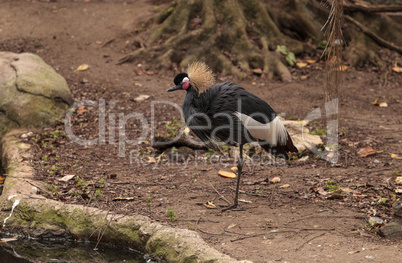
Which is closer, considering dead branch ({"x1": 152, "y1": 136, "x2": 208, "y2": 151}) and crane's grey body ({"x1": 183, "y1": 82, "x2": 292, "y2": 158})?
crane's grey body ({"x1": 183, "y1": 82, "x2": 292, "y2": 158})

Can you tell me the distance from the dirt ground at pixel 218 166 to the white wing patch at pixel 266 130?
20.7 inches

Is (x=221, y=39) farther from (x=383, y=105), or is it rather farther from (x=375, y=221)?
(x=375, y=221)

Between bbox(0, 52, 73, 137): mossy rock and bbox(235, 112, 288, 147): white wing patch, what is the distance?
130 inches

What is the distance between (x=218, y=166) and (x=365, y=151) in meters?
1.81

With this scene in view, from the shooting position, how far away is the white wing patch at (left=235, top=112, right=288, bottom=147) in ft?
15.5

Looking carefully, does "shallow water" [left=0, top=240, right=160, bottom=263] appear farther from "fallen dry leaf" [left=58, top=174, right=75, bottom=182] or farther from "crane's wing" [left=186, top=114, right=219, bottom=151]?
"crane's wing" [left=186, top=114, right=219, bottom=151]

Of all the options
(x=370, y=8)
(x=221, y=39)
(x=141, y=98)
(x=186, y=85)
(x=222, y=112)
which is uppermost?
(x=370, y=8)

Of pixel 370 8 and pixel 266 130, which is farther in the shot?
pixel 370 8

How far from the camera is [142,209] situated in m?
4.59

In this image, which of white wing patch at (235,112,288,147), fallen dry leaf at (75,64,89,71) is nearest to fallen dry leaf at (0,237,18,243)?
white wing patch at (235,112,288,147)

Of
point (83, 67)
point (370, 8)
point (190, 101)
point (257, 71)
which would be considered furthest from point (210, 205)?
point (370, 8)

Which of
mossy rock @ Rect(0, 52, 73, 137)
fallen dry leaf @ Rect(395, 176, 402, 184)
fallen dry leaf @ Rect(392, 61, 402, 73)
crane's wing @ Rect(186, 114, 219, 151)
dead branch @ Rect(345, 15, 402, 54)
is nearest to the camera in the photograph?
crane's wing @ Rect(186, 114, 219, 151)

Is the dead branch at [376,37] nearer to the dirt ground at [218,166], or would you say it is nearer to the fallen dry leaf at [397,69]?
the dirt ground at [218,166]

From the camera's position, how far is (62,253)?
4.44 meters
